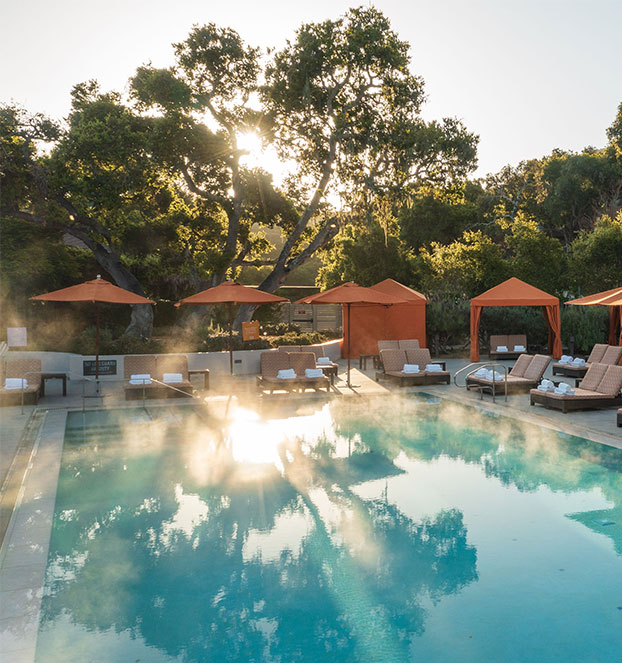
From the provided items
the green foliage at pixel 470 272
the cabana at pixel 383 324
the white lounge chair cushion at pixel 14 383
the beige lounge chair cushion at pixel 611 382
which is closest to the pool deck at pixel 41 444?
the beige lounge chair cushion at pixel 611 382

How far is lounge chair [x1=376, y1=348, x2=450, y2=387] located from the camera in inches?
664

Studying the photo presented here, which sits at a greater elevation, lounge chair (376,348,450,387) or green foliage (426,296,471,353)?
green foliage (426,296,471,353)

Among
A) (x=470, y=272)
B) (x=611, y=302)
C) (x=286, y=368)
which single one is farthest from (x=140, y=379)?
(x=470, y=272)

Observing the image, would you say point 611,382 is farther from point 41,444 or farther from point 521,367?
point 41,444

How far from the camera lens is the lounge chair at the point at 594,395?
12750 millimetres

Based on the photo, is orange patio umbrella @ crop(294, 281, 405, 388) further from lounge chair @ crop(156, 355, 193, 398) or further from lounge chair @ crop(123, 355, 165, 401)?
lounge chair @ crop(123, 355, 165, 401)

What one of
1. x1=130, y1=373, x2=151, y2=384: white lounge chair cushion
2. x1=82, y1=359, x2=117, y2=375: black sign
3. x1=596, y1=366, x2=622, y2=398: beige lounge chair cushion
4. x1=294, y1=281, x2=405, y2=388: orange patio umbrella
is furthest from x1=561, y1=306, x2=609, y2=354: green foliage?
x1=82, y1=359, x2=117, y2=375: black sign

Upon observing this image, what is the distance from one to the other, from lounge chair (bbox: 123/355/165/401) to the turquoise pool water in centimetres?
347

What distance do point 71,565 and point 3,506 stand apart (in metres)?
2.00

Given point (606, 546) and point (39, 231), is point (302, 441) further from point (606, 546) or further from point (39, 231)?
point (39, 231)

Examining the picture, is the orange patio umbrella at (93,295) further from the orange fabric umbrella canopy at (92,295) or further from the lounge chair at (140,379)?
the lounge chair at (140,379)

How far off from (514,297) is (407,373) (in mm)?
6341

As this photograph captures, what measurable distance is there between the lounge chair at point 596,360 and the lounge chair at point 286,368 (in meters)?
7.83

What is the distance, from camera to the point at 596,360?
17609 millimetres
